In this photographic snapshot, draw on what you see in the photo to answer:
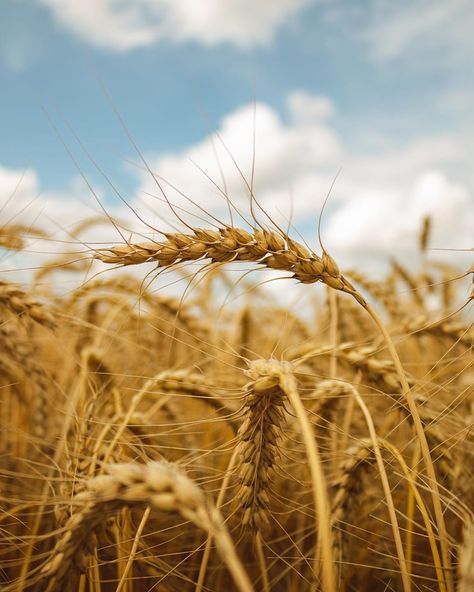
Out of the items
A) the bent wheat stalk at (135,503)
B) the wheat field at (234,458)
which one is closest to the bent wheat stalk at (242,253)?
the wheat field at (234,458)

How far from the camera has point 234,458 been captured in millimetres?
1266

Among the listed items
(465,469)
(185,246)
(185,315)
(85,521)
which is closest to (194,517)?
(85,521)

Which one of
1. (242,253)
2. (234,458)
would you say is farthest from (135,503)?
(242,253)

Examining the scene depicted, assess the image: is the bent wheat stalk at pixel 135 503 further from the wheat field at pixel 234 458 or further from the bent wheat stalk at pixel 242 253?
the bent wheat stalk at pixel 242 253

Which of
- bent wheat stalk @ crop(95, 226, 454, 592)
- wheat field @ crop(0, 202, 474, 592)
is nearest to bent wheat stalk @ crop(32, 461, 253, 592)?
wheat field @ crop(0, 202, 474, 592)

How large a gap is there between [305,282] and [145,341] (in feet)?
6.62

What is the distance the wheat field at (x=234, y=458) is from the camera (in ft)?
3.34

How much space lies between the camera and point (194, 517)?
0.68m

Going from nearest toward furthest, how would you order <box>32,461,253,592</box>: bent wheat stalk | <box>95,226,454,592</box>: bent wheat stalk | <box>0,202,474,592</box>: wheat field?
1. <box>32,461,253,592</box>: bent wheat stalk
2. <box>0,202,474,592</box>: wheat field
3. <box>95,226,454,592</box>: bent wheat stalk

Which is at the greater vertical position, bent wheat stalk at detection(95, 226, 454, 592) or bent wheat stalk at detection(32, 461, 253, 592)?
bent wheat stalk at detection(95, 226, 454, 592)

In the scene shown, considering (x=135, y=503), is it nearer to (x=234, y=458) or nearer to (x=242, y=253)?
(x=234, y=458)

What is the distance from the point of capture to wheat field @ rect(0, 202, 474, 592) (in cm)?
102

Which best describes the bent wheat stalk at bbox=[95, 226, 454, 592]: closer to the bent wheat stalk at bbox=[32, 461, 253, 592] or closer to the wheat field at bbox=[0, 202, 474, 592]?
the wheat field at bbox=[0, 202, 474, 592]

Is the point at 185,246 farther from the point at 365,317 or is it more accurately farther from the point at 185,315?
the point at 365,317
